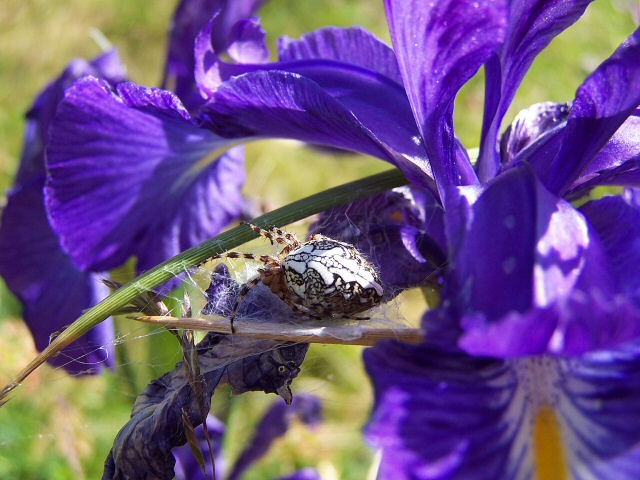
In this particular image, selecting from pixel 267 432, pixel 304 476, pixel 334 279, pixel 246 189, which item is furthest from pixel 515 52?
pixel 246 189

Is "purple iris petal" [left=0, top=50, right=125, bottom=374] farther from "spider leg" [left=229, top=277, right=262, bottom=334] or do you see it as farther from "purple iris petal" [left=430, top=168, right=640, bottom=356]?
"purple iris petal" [left=430, top=168, right=640, bottom=356]

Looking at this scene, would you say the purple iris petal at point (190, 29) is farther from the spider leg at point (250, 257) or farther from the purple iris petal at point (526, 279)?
the purple iris petal at point (526, 279)

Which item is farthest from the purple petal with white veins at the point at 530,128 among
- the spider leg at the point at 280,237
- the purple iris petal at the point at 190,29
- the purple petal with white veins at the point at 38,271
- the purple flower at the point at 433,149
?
the purple petal with white veins at the point at 38,271

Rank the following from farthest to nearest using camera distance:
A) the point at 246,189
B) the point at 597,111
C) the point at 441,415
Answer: the point at 246,189
the point at 597,111
the point at 441,415

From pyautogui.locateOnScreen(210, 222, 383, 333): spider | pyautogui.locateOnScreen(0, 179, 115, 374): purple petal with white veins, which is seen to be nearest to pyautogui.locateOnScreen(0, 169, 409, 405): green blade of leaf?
→ pyautogui.locateOnScreen(210, 222, 383, 333): spider

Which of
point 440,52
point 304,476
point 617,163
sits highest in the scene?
point 440,52

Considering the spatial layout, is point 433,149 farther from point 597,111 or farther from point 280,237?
point 280,237
